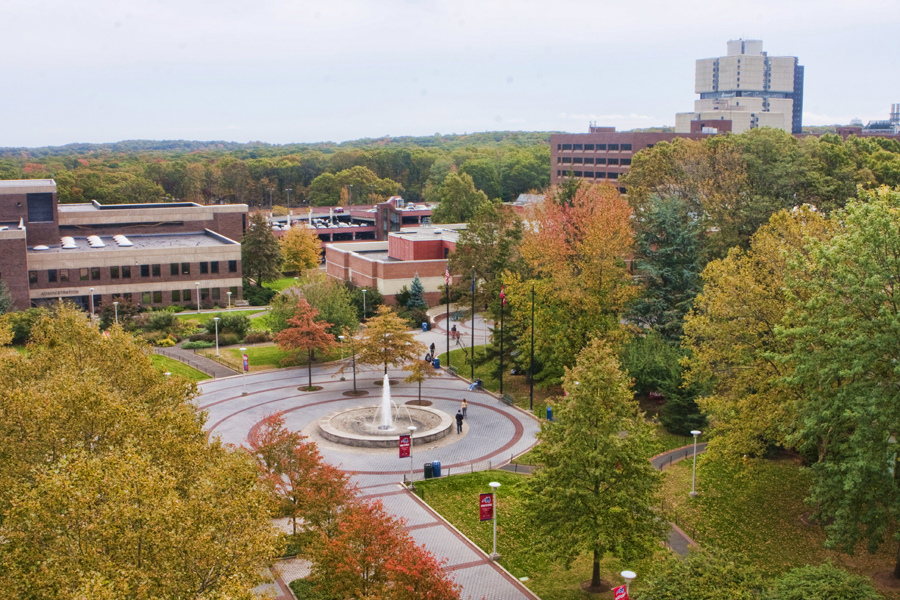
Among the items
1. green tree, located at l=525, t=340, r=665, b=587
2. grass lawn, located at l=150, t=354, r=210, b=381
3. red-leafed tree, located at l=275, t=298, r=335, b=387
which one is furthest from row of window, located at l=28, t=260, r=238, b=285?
green tree, located at l=525, t=340, r=665, b=587

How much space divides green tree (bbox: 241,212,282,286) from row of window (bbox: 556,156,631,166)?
58982mm

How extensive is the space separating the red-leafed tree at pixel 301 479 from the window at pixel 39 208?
2367 inches

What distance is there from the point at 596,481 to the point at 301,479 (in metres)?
9.22

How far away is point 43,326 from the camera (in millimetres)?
34438

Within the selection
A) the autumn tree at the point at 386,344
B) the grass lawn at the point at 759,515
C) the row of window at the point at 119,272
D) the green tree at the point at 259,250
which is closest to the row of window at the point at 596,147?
the green tree at the point at 259,250

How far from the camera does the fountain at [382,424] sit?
130 feet

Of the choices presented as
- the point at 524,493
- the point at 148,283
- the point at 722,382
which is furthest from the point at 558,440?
the point at 148,283

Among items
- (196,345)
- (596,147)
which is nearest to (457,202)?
(596,147)

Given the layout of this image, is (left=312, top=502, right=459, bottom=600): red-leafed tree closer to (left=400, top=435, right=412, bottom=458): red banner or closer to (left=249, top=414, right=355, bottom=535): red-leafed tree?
(left=249, top=414, right=355, bottom=535): red-leafed tree

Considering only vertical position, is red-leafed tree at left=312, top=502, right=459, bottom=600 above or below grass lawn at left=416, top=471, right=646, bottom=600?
above

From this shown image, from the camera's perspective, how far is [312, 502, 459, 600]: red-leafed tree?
68.4 feet

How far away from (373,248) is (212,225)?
17.9 meters

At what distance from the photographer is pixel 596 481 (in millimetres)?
24547

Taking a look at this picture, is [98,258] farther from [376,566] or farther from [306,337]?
[376,566]
